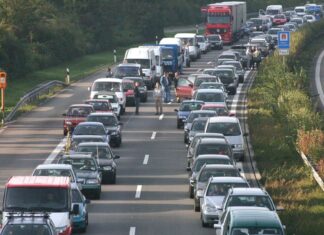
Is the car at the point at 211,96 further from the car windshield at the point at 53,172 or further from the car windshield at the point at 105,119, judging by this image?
the car windshield at the point at 53,172

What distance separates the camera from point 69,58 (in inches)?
3819

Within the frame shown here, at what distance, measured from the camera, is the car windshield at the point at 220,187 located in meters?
33.0

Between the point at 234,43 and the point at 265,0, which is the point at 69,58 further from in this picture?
the point at 265,0

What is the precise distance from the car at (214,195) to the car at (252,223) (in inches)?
201

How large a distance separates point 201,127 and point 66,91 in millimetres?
25642

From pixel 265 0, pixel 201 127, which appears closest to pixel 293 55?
pixel 201 127

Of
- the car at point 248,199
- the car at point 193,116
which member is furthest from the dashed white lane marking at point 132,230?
the car at point 193,116

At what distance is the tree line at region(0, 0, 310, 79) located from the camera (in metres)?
83.4

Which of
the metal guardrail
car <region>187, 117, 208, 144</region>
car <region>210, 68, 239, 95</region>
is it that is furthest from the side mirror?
car <region>210, 68, 239, 95</region>

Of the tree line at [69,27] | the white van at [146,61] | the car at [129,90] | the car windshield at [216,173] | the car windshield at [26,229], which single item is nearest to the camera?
the car windshield at [26,229]

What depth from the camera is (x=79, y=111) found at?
54.5 meters

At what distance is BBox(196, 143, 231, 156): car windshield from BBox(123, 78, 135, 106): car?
75.4ft

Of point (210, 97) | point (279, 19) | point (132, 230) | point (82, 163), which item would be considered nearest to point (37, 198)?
point (132, 230)

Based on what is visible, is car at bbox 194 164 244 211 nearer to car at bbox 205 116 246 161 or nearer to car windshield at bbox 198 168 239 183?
car windshield at bbox 198 168 239 183
